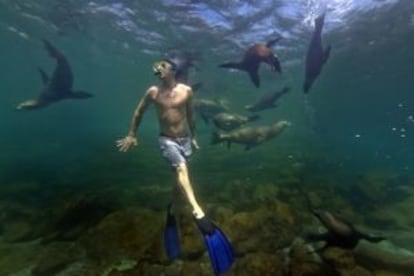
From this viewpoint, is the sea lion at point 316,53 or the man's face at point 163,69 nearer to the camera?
the man's face at point 163,69

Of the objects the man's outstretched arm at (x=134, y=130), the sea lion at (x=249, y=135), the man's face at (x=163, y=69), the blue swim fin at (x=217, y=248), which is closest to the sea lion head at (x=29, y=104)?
the sea lion at (x=249, y=135)

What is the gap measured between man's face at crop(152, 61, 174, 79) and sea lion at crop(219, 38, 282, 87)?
242 cm

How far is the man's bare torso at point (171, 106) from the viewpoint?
7664 mm

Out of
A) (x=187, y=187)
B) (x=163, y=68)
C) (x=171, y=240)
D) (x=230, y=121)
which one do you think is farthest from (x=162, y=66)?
(x=230, y=121)

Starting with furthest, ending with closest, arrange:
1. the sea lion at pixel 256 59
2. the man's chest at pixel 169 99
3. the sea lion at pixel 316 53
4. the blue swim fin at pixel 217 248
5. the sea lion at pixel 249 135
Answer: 1. the sea lion at pixel 249 135
2. the sea lion at pixel 256 59
3. the sea lion at pixel 316 53
4. the man's chest at pixel 169 99
5. the blue swim fin at pixel 217 248

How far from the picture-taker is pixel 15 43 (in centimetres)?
4197

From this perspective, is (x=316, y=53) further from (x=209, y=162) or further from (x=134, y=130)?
(x=209, y=162)

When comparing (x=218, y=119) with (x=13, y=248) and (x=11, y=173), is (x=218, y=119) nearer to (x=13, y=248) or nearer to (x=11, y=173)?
(x=13, y=248)

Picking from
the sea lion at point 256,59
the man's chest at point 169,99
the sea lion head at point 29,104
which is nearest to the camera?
the man's chest at point 169,99

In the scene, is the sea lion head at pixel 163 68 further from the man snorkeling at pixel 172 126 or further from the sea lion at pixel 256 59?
the sea lion at pixel 256 59

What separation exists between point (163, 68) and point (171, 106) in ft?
2.32

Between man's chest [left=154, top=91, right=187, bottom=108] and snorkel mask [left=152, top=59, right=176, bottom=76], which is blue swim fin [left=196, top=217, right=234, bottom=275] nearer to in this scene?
man's chest [left=154, top=91, right=187, bottom=108]

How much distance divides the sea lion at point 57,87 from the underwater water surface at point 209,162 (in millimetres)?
2778

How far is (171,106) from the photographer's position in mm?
7652
